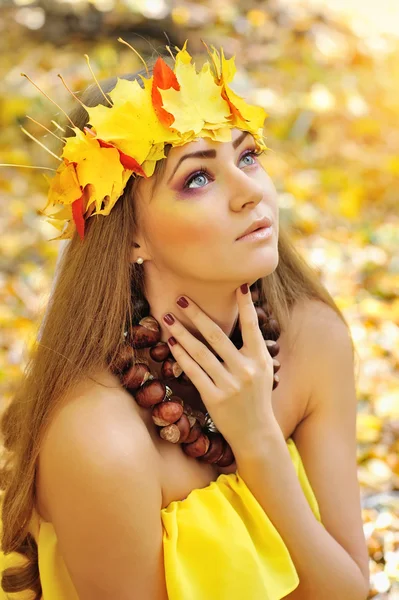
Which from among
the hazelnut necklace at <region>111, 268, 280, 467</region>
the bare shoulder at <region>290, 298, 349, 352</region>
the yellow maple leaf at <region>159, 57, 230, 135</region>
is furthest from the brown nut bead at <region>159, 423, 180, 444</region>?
the yellow maple leaf at <region>159, 57, 230, 135</region>

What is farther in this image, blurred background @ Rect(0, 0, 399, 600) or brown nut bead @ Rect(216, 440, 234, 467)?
blurred background @ Rect(0, 0, 399, 600)

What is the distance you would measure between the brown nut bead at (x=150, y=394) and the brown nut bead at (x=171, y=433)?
A: 75 mm

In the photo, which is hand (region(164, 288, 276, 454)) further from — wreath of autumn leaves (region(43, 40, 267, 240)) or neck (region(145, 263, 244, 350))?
wreath of autumn leaves (region(43, 40, 267, 240))

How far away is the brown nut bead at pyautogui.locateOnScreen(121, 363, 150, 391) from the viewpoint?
1.95m

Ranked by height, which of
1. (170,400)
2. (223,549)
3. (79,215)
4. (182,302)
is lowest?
(223,549)

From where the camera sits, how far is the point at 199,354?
1941 mm

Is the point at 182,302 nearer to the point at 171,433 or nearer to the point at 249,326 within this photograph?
the point at 249,326

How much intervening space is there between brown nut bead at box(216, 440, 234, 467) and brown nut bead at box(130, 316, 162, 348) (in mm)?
359

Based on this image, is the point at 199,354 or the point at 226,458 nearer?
the point at 199,354

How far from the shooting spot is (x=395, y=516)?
2.88 metres

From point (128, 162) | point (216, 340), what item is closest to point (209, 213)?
point (128, 162)

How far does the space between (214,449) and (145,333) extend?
14.7 inches

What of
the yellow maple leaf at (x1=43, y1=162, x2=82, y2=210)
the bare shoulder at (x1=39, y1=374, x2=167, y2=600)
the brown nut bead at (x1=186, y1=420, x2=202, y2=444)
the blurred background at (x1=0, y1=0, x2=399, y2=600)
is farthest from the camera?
the blurred background at (x1=0, y1=0, x2=399, y2=600)

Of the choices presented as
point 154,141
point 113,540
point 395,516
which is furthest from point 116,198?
point 395,516
